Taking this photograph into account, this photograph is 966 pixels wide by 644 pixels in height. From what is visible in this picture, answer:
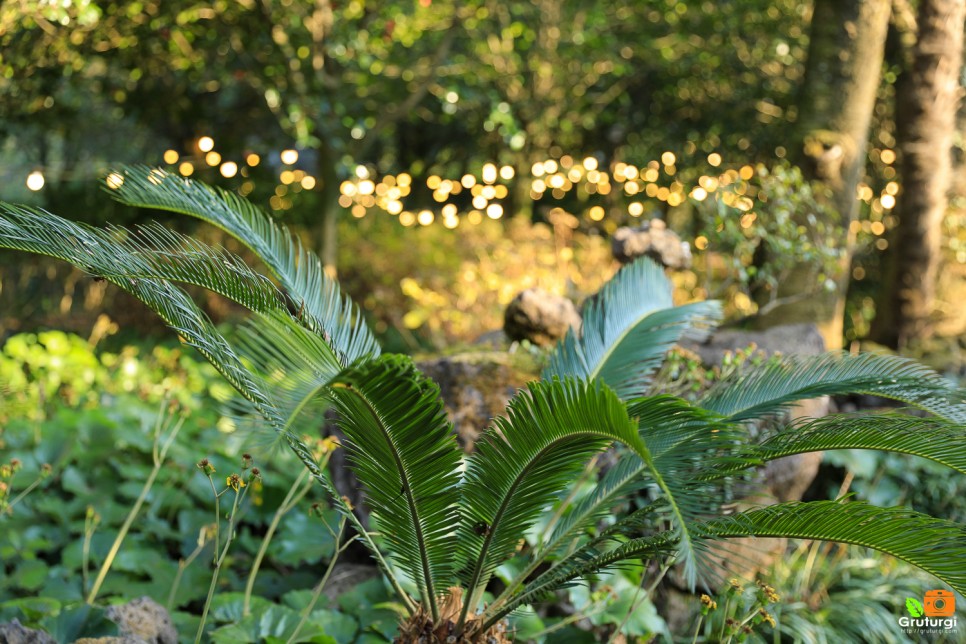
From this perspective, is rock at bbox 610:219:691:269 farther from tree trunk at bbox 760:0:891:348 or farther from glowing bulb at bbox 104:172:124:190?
glowing bulb at bbox 104:172:124:190

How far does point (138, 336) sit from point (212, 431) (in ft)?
15.2

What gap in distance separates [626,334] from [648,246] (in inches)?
57.2

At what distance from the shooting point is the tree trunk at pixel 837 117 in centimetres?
643

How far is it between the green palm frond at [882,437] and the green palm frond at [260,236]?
1.36 metres

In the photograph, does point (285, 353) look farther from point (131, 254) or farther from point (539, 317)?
point (539, 317)

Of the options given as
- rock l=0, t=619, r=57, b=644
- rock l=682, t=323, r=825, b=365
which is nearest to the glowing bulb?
rock l=0, t=619, r=57, b=644

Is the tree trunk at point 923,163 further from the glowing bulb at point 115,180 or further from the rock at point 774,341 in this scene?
the glowing bulb at point 115,180

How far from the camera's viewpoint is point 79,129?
10156 millimetres

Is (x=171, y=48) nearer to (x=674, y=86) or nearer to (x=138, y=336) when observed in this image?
A: (x=138, y=336)

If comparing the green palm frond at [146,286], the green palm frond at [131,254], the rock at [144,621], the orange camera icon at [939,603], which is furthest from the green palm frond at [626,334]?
the orange camera icon at [939,603]

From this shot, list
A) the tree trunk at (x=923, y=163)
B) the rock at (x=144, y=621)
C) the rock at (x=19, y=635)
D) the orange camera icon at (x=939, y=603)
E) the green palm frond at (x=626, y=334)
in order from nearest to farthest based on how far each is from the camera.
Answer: the rock at (x=19, y=635) → the rock at (x=144, y=621) → the green palm frond at (x=626, y=334) → the orange camera icon at (x=939, y=603) → the tree trunk at (x=923, y=163)

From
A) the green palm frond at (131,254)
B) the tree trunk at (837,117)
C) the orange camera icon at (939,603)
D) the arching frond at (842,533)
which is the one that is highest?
the tree trunk at (837,117)

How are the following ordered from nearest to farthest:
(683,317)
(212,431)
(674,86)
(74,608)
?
(74,608) → (683,317) → (212,431) → (674,86)

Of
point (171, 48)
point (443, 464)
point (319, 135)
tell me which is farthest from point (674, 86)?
point (443, 464)
